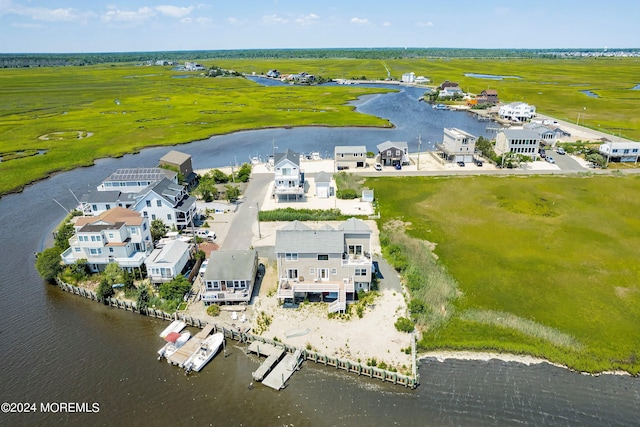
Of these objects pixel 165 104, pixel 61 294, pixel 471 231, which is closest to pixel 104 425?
pixel 61 294

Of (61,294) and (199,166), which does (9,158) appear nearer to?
(199,166)

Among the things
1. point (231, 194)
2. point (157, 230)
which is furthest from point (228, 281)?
point (231, 194)

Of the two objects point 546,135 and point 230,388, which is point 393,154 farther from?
point 230,388

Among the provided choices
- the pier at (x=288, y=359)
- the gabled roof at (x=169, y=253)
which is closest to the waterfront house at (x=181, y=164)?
the gabled roof at (x=169, y=253)

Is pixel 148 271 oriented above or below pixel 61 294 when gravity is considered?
above

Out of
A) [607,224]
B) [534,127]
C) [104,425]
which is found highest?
[534,127]
